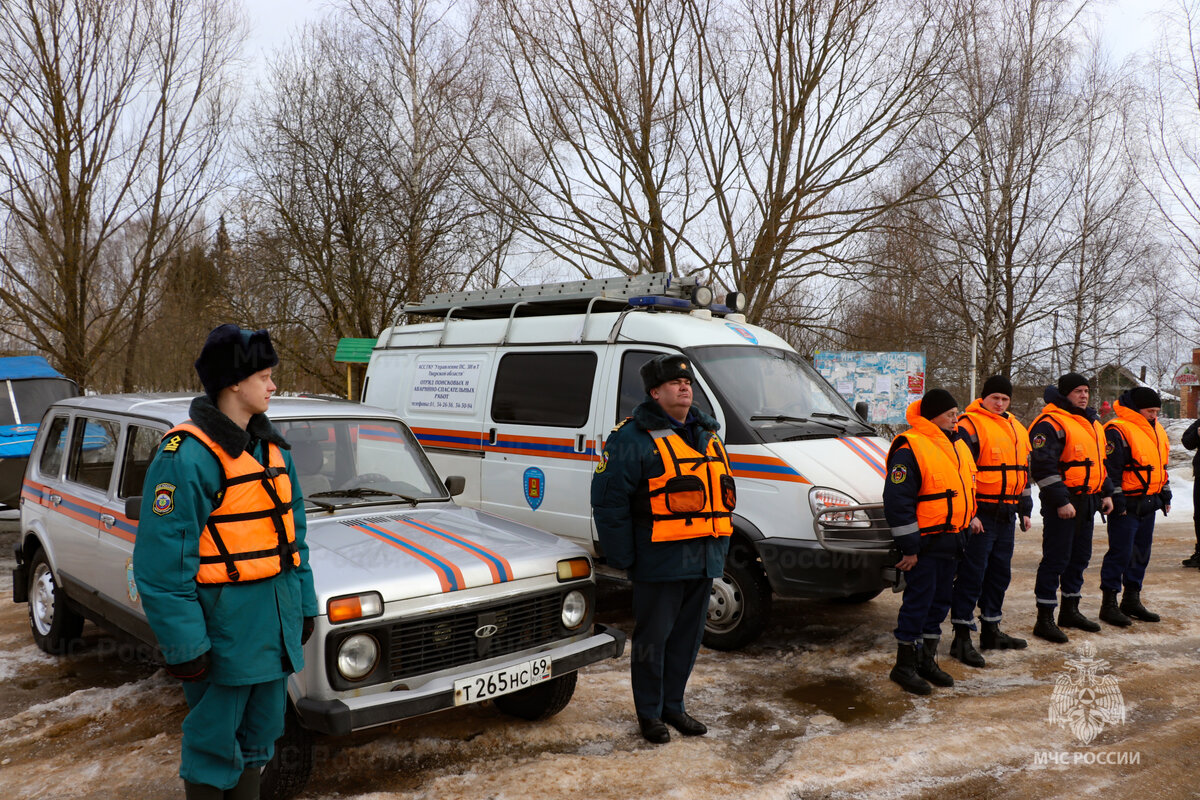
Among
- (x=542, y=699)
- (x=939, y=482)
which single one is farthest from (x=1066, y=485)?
(x=542, y=699)

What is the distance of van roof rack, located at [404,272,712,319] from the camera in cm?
691

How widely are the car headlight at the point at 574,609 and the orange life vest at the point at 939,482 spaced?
7.14ft

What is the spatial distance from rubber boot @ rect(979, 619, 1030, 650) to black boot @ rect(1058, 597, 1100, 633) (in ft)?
2.53

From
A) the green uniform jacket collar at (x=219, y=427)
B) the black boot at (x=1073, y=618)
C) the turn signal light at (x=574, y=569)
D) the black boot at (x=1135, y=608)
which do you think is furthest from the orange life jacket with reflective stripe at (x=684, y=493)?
the black boot at (x=1135, y=608)

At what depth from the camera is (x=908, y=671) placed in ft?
17.3

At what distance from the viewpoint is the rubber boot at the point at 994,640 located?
20.1ft

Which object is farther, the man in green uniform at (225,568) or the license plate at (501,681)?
the license plate at (501,681)

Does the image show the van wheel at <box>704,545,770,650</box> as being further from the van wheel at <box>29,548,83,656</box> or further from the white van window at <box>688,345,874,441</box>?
the van wheel at <box>29,548,83,656</box>

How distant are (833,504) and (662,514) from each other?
1738mm

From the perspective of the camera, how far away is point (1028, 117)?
1616 cm

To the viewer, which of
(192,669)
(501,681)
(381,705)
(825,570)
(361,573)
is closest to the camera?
(192,669)

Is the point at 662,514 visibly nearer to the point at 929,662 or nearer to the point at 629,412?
the point at 629,412

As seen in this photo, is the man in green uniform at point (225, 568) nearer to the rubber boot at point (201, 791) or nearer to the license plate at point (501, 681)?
the rubber boot at point (201, 791)

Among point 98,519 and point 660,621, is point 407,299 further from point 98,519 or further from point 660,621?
point 660,621
